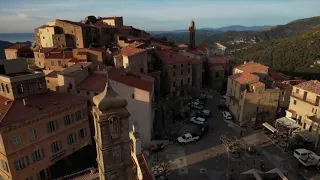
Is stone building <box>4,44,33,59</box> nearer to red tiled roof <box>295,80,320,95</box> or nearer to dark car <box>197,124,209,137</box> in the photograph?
dark car <box>197,124,209,137</box>

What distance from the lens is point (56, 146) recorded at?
3122cm

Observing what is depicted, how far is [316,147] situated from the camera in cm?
3716

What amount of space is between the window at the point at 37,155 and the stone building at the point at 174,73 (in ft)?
101

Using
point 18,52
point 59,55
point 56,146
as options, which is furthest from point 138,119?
point 18,52

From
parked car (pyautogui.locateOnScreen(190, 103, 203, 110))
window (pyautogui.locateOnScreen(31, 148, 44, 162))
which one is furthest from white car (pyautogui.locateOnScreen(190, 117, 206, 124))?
window (pyautogui.locateOnScreen(31, 148, 44, 162))

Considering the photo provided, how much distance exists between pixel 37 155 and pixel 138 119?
48.3 feet

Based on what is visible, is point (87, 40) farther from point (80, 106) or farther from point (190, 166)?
point (190, 166)

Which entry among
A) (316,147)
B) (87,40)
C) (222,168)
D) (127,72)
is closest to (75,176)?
(222,168)

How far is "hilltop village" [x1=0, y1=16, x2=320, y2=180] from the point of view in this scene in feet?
76.1

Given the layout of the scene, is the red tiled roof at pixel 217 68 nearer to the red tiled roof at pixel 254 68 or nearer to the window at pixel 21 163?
the red tiled roof at pixel 254 68

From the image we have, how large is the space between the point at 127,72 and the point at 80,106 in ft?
40.2

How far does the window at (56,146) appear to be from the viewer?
30.8m

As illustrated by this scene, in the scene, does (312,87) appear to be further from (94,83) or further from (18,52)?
(18,52)

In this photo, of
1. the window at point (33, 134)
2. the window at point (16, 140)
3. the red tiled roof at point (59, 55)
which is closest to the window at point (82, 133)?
the window at point (33, 134)
